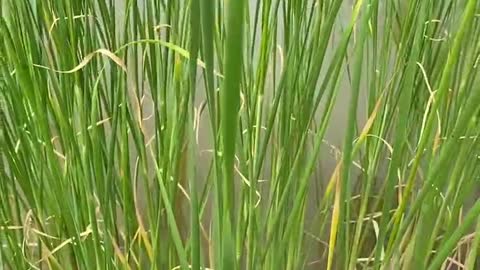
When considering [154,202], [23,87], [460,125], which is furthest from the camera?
[154,202]

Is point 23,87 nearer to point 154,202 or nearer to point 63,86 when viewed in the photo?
point 63,86

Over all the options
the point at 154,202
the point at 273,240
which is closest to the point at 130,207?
the point at 154,202

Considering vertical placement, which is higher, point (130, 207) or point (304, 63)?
point (304, 63)

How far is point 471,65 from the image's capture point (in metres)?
0.44

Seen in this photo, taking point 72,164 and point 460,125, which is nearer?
point 460,125

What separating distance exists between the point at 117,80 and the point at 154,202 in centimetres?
10

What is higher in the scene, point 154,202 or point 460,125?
point 460,125

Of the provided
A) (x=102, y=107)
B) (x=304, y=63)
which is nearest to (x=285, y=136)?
(x=304, y=63)

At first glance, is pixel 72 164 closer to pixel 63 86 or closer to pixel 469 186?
pixel 63 86

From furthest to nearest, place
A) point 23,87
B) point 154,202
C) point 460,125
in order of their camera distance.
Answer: point 154,202
point 23,87
point 460,125

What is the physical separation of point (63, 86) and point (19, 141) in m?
0.05

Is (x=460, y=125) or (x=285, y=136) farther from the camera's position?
(x=285, y=136)

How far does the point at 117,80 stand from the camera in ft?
1.54

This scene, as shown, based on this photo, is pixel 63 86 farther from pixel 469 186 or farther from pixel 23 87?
pixel 469 186
